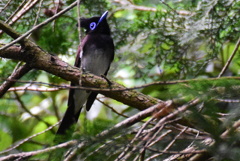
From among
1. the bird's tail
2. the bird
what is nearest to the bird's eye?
the bird

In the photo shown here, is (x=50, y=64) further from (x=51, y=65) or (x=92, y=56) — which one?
(x=92, y=56)

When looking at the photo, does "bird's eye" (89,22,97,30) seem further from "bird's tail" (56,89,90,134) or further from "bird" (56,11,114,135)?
"bird's tail" (56,89,90,134)

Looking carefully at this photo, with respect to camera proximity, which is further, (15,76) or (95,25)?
(95,25)

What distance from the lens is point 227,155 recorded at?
1.63m

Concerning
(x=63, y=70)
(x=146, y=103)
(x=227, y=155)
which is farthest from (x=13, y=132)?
(x=227, y=155)

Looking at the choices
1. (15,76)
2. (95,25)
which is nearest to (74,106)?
(95,25)

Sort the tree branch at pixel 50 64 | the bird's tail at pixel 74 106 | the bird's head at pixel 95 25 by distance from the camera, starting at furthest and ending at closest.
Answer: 1. the bird's head at pixel 95 25
2. the bird's tail at pixel 74 106
3. the tree branch at pixel 50 64

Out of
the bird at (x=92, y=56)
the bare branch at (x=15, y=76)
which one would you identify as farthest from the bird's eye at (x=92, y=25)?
the bare branch at (x=15, y=76)

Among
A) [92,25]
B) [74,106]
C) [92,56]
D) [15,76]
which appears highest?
[92,25]

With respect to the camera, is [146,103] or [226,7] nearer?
[146,103]

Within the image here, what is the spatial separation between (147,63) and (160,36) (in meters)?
0.36

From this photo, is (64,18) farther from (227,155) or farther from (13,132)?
(227,155)

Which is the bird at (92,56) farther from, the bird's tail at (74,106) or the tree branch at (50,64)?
the tree branch at (50,64)

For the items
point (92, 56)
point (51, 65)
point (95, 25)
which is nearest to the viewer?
point (51, 65)
